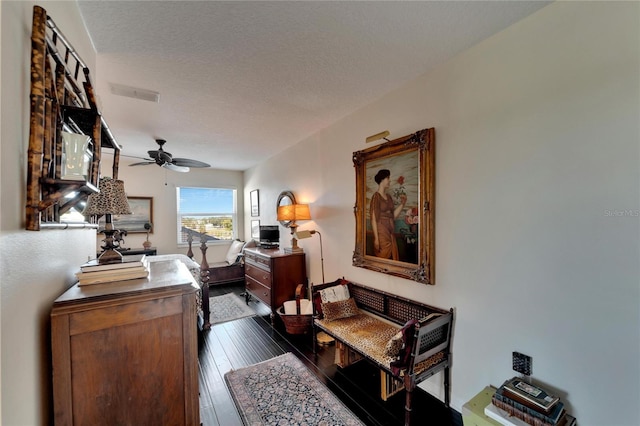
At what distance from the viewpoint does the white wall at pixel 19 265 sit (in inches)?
26.9

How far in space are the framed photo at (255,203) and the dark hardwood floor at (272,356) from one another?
2.46m

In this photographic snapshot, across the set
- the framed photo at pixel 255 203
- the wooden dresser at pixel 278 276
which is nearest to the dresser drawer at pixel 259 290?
the wooden dresser at pixel 278 276

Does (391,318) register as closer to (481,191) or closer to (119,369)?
(481,191)

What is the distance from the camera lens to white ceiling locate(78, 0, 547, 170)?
1460 mm

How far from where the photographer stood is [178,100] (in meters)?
2.54

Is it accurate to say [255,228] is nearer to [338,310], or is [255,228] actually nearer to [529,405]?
[338,310]

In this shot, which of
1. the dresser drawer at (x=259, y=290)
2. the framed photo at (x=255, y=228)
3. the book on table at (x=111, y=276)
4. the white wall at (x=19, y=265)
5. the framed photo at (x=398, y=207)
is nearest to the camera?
the white wall at (x=19, y=265)

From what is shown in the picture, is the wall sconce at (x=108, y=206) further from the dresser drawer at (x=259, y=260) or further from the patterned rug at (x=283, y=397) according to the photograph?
the dresser drawer at (x=259, y=260)

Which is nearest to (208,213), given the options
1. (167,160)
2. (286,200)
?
(167,160)

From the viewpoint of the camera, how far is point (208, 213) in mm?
Answer: 6098

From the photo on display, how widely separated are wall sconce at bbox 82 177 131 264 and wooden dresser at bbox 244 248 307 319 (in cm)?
224

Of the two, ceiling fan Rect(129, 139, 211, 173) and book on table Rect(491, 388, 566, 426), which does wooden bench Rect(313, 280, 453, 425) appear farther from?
ceiling fan Rect(129, 139, 211, 173)

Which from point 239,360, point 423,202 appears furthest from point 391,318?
point 239,360

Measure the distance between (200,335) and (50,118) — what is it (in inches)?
120
